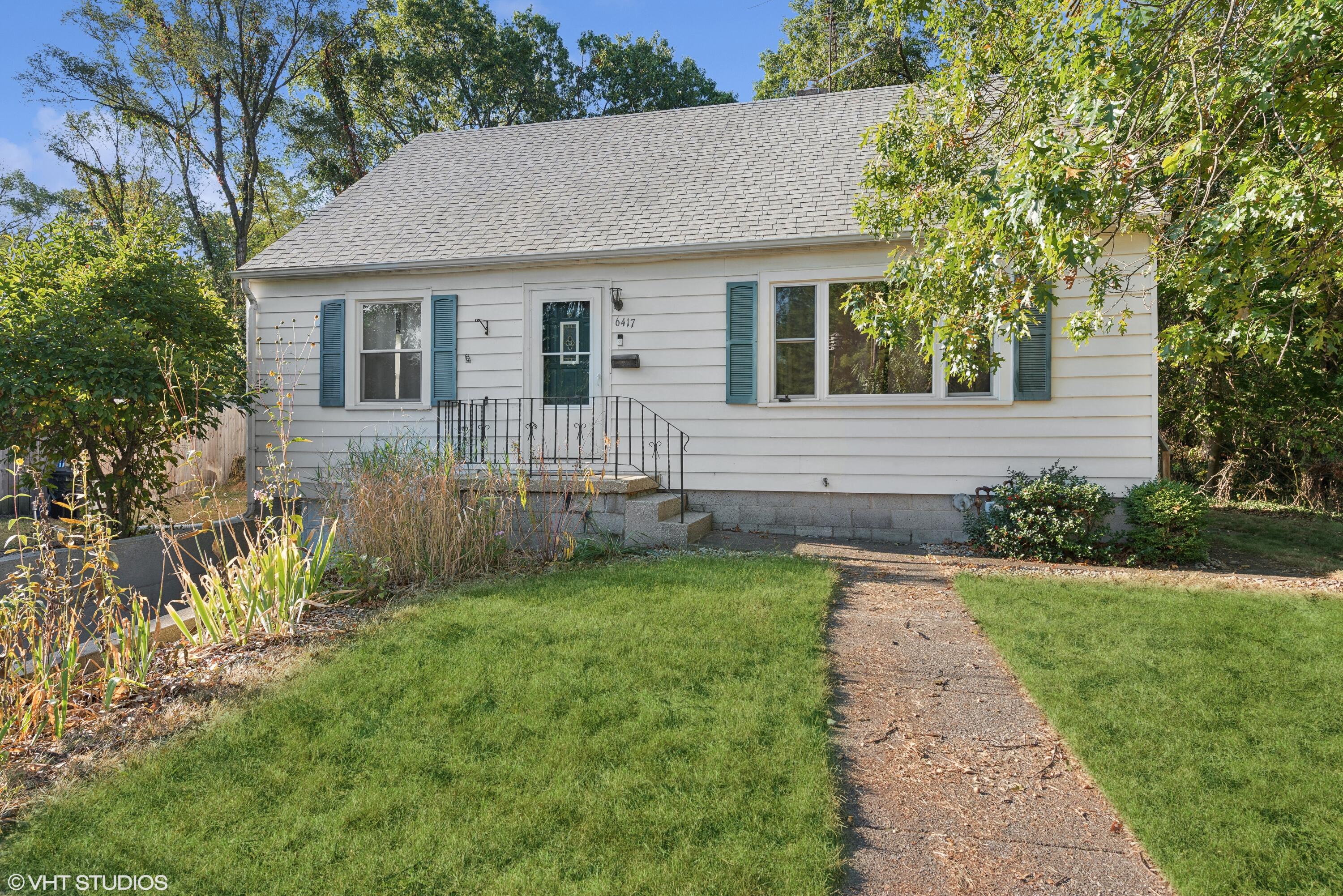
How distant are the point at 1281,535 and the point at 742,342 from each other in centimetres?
633

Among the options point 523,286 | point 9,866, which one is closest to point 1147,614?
point 9,866

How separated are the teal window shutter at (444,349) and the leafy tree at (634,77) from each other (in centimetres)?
1496

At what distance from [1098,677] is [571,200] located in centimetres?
783

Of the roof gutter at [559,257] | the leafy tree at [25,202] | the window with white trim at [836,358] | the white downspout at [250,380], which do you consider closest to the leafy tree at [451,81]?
the leafy tree at [25,202]

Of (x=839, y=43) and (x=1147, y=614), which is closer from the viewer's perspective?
(x=1147, y=614)

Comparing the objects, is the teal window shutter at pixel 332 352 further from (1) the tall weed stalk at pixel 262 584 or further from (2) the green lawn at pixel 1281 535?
(2) the green lawn at pixel 1281 535

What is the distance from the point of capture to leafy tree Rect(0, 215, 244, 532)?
630 cm

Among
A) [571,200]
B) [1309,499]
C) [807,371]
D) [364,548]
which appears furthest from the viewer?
[1309,499]

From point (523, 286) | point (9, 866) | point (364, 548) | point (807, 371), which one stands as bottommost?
point (9, 866)

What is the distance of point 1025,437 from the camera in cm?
727

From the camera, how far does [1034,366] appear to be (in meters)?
7.13

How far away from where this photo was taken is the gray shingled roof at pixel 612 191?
8109 mm

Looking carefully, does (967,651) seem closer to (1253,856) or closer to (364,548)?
(1253,856)

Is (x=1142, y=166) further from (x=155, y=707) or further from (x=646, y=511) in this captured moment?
(x=155, y=707)
